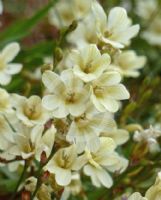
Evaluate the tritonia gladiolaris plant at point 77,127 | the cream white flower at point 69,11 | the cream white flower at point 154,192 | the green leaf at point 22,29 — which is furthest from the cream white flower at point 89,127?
the cream white flower at point 69,11

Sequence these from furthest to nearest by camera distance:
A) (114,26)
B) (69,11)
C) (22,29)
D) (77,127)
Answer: (69,11) → (22,29) → (114,26) → (77,127)

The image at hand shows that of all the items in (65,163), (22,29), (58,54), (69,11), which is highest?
(58,54)

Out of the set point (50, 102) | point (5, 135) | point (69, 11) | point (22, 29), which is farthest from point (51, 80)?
point (69, 11)

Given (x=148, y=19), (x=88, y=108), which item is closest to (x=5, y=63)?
(x=88, y=108)

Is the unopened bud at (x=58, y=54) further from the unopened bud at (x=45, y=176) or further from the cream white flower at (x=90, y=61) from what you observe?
the unopened bud at (x=45, y=176)

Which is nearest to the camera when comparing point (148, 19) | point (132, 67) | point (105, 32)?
point (105, 32)

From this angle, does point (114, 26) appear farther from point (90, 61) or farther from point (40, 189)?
point (40, 189)

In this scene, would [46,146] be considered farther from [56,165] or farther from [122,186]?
[122,186]
